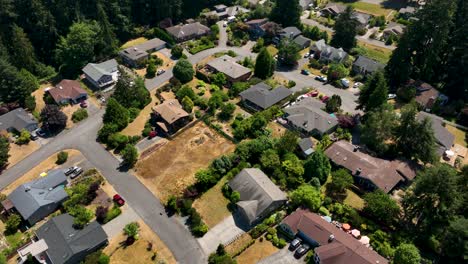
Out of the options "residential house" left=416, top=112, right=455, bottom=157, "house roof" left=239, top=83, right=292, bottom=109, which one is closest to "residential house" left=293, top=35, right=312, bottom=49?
"house roof" left=239, top=83, right=292, bottom=109

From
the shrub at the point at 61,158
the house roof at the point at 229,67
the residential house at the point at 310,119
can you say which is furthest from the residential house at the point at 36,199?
the house roof at the point at 229,67

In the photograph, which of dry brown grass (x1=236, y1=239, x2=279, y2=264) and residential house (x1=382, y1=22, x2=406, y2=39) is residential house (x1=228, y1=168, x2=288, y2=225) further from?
residential house (x1=382, y1=22, x2=406, y2=39)

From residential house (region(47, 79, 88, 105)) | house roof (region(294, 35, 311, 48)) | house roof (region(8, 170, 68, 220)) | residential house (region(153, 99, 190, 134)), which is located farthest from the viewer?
house roof (region(294, 35, 311, 48))

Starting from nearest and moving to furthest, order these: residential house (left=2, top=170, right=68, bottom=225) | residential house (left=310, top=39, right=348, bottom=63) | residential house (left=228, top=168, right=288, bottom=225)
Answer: residential house (left=228, top=168, right=288, bottom=225) → residential house (left=2, top=170, right=68, bottom=225) → residential house (left=310, top=39, right=348, bottom=63)

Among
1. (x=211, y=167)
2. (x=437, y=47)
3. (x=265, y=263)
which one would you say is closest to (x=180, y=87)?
(x=211, y=167)

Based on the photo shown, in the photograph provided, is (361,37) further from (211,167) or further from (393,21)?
(211,167)
